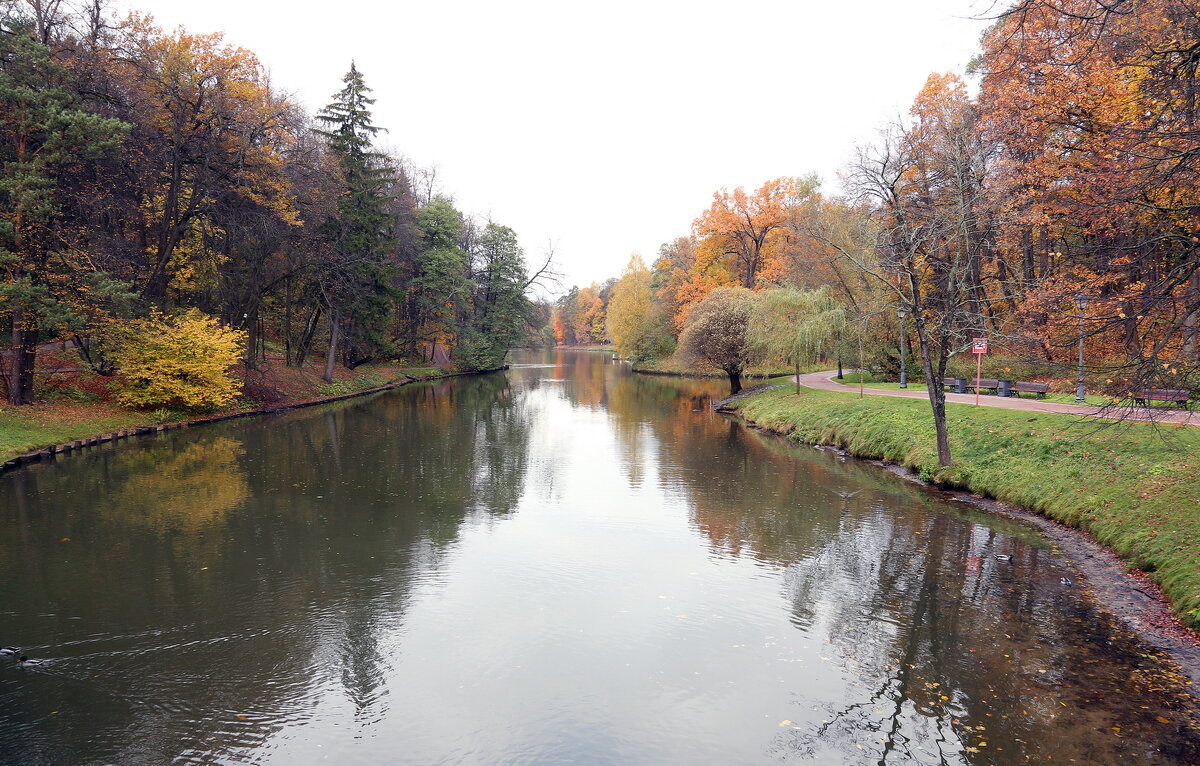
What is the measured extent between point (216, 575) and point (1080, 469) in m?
15.7

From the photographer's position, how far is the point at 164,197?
24312 millimetres

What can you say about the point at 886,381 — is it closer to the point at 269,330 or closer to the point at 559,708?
the point at 559,708

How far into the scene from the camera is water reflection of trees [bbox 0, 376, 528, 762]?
20.4ft

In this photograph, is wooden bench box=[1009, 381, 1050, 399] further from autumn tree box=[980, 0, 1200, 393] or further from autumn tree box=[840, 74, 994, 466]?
autumn tree box=[840, 74, 994, 466]

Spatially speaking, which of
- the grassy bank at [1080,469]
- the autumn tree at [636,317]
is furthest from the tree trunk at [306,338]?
the autumn tree at [636,317]

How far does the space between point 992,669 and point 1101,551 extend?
531 centimetres

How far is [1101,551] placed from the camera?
10602 millimetres

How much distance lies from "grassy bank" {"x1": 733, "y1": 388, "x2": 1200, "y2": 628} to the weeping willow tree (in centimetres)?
706

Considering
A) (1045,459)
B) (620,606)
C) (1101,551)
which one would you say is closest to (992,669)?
(620,606)

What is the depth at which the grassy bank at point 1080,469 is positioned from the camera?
933 centimetres

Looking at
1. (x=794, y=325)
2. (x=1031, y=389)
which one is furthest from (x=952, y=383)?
(x=794, y=325)

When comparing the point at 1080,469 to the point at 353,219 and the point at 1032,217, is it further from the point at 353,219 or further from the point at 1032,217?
the point at 353,219

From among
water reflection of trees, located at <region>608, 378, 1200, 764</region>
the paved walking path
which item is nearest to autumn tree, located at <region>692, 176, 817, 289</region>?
the paved walking path

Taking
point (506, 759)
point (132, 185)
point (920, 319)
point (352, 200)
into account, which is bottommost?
point (506, 759)
